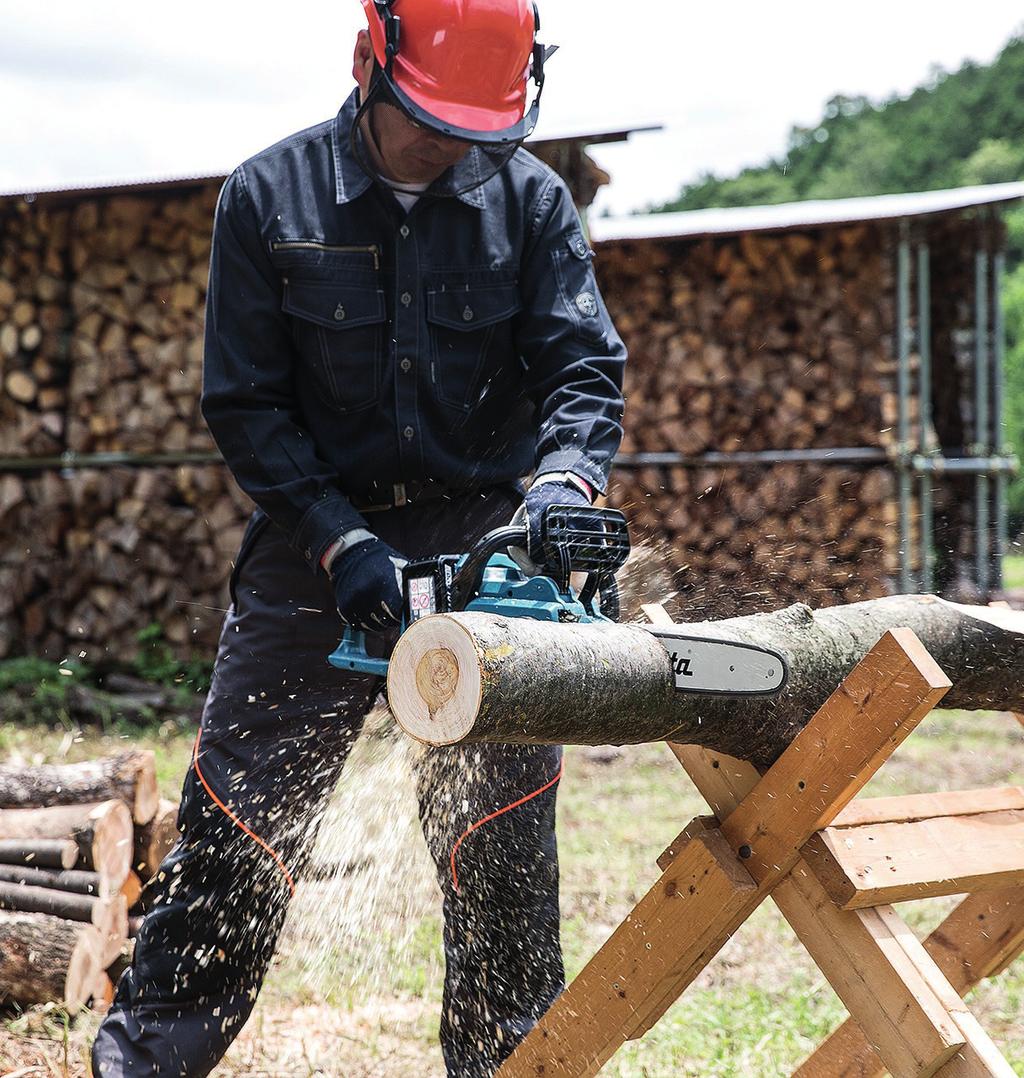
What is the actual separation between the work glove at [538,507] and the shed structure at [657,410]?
419 cm

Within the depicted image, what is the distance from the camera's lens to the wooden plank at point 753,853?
161 centimetres

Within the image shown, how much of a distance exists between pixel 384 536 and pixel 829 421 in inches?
209

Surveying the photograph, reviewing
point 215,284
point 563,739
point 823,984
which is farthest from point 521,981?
point 215,284

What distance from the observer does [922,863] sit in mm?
1768

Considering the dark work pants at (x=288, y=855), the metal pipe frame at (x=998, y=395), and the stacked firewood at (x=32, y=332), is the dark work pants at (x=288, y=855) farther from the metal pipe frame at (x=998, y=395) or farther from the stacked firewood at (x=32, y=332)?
the metal pipe frame at (x=998, y=395)

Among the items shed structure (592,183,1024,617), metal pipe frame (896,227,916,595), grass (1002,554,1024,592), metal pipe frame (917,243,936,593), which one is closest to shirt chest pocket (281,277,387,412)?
shed structure (592,183,1024,617)

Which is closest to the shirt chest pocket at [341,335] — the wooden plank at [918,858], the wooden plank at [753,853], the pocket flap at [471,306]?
the pocket flap at [471,306]

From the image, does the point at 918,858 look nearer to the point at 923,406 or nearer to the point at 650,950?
the point at 650,950

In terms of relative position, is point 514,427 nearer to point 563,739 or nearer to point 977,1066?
point 563,739

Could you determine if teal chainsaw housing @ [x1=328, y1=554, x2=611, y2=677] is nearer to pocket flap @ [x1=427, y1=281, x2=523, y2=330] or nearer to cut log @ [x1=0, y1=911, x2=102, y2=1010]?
pocket flap @ [x1=427, y1=281, x2=523, y2=330]

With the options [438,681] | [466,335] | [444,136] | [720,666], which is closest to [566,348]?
[466,335]

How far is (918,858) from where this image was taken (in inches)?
69.7

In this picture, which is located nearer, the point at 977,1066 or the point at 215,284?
the point at 977,1066

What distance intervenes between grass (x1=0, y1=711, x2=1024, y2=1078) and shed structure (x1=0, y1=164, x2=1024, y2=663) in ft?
7.39
